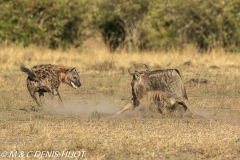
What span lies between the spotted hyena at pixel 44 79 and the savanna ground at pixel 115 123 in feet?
0.94

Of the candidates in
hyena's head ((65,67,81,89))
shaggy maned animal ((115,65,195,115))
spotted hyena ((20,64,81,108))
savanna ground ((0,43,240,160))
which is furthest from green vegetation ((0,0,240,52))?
shaggy maned animal ((115,65,195,115))

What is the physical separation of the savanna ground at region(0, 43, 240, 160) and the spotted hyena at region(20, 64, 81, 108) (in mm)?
285

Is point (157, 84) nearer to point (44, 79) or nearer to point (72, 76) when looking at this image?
point (72, 76)

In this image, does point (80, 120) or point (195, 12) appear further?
point (195, 12)

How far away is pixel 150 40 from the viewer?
28250 mm

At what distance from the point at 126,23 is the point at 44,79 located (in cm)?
1685

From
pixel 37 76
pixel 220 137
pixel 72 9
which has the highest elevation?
pixel 72 9

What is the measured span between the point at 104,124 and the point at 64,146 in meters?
2.03

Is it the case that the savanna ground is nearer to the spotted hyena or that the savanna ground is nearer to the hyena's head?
the spotted hyena

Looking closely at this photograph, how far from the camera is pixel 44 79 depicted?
11.5m

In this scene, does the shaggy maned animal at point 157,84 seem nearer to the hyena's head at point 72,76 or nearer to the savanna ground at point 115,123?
the savanna ground at point 115,123

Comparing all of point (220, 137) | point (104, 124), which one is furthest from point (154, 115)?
point (220, 137)

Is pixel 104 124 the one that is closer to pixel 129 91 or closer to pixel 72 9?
pixel 129 91

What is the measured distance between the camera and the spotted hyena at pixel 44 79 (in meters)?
11.4
